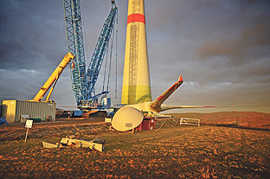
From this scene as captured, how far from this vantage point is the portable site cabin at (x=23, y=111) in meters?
22.4

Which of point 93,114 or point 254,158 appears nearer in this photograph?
point 254,158

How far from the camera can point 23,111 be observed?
23297 millimetres

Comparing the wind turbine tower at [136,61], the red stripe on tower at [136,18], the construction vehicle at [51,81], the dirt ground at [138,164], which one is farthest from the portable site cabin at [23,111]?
the red stripe on tower at [136,18]

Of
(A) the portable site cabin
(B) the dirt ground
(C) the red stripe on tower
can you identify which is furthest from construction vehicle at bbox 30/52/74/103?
(B) the dirt ground

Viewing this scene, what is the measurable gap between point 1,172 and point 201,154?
7.70 meters

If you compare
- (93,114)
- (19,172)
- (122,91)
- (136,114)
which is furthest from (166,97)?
(93,114)

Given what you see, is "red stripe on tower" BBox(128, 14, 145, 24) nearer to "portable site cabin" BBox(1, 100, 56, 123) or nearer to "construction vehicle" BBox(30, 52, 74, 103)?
"construction vehicle" BBox(30, 52, 74, 103)

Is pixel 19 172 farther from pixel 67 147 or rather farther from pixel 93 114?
pixel 93 114

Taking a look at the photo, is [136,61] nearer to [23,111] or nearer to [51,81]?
[51,81]

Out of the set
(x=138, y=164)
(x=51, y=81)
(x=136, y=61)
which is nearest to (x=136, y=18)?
(x=136, y=61)

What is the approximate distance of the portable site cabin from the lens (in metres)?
22.4

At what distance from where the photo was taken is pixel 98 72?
4419cm

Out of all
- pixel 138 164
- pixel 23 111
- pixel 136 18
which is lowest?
pixel 138 164

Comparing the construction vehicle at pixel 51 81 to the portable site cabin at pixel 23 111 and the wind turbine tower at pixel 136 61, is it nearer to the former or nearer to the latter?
the portable site cabin at pixel 23 111
